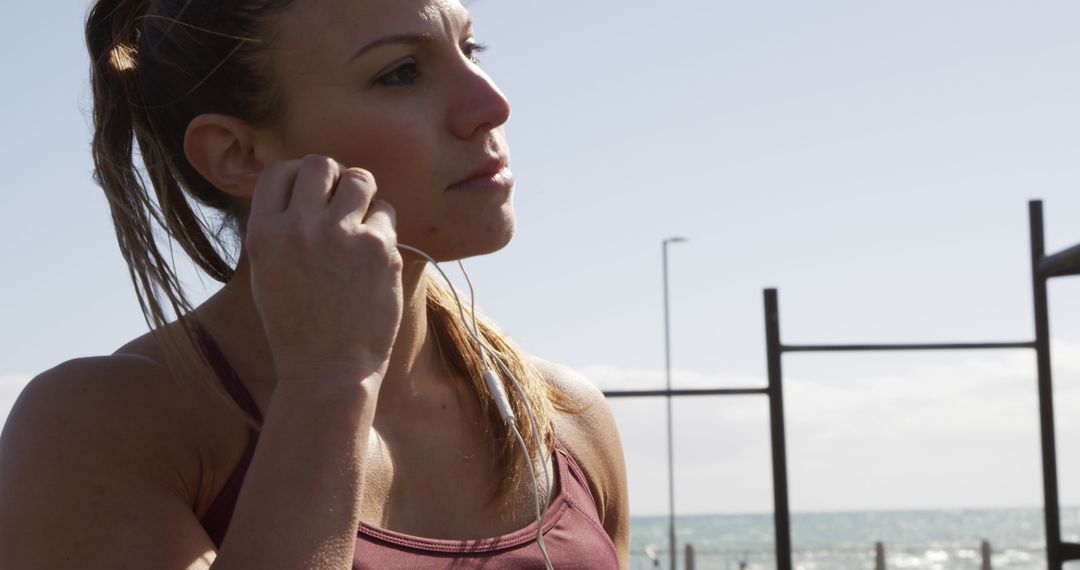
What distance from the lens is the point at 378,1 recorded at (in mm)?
2268

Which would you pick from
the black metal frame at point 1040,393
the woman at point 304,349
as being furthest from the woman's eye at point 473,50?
the black metal frame at point 1040,393

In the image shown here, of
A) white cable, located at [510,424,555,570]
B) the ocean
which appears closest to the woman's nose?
white cable, located at [510,424,555,570]

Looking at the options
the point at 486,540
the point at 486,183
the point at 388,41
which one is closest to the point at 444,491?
the point at 486,540

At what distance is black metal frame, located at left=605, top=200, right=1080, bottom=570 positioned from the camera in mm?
4027

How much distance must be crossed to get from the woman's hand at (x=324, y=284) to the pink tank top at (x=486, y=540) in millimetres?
294

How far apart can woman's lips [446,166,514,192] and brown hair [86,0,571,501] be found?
0.37 meters

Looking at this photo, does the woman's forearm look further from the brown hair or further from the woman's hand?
the brown hair

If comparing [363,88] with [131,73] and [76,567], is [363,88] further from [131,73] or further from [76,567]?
[76,567]

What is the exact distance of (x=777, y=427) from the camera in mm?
4250

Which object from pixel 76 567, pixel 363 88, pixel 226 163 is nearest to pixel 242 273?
pixel 226 163

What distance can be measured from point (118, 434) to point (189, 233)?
63 centimetres

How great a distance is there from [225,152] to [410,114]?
40 centimetres

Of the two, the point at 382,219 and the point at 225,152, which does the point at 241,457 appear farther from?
the point at 225,152

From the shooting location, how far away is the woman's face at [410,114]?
7.34ft
